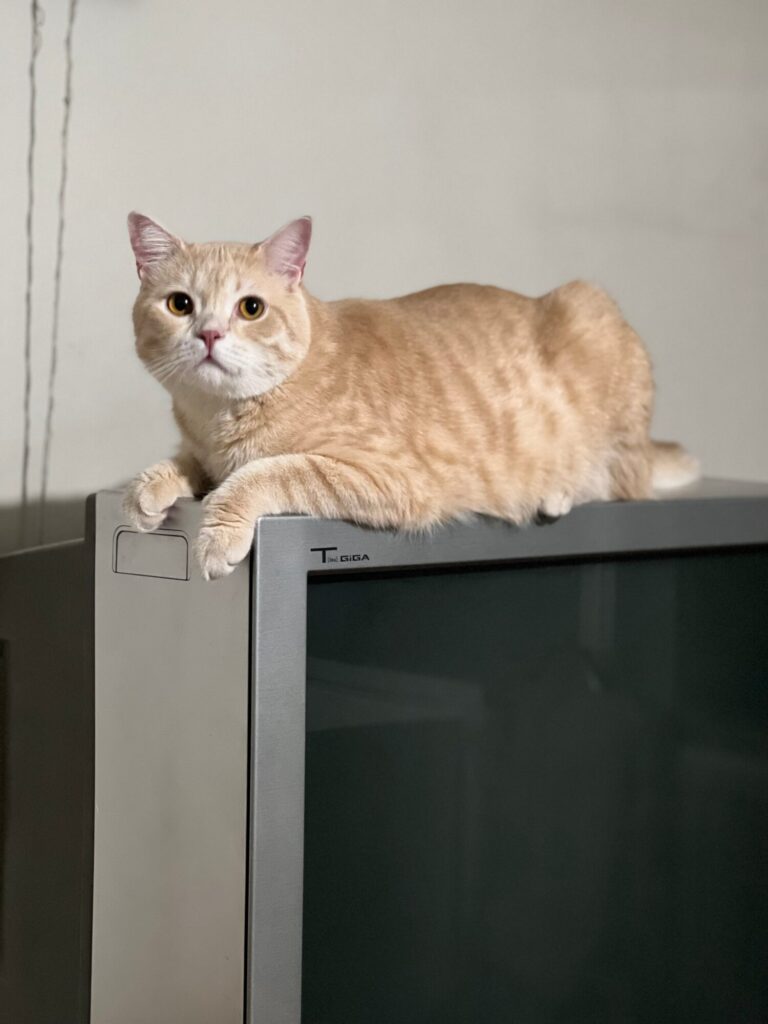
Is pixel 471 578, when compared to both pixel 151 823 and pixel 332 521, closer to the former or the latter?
pixel 332 521

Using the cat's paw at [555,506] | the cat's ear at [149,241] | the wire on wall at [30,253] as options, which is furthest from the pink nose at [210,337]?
the wire on wall at [30,253]

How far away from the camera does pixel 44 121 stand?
1423 millimetres

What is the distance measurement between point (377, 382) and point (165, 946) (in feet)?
1.84

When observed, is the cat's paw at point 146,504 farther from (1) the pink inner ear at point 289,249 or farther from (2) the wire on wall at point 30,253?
(2) the wire on wall at point 30,253

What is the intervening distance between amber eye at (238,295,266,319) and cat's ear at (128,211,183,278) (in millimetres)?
79

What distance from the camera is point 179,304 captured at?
1.07 metres

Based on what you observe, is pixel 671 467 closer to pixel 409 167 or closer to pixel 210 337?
pixel 409 167

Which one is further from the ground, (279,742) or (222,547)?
(222,547)

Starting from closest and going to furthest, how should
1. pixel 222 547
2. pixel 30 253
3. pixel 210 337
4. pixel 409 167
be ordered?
pixel 222 547, pixel 210 337, pixel 30 253, pixel 409 167

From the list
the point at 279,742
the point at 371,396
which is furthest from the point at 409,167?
the point at 279,742

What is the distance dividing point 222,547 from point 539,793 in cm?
44

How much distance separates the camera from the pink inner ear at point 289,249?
3.56 ft

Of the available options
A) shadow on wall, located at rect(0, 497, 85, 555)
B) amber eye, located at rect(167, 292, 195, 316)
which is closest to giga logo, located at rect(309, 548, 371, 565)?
amber eye, located at rect(167, 292, 195, 316)

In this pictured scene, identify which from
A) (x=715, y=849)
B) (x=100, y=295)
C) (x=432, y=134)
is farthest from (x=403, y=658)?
(x=432, y=134)
